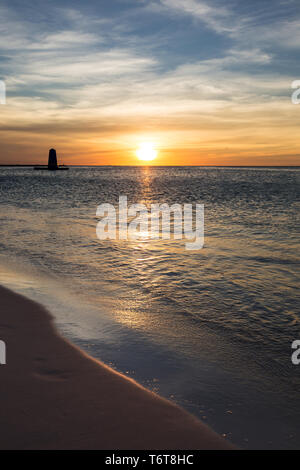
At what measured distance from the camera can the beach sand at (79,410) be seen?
3389 millimetres

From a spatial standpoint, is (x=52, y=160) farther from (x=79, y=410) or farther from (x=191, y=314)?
(x=79, y=410)

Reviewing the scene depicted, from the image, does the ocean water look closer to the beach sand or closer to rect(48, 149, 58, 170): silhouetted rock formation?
the beach sand

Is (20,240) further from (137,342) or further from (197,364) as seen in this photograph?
(197,364)

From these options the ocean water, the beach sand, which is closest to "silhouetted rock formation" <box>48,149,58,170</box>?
the ocean water

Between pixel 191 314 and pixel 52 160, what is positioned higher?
pixel 52 160

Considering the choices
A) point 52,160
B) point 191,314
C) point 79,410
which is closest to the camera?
point 79,410

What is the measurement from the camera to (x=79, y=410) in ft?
12.4

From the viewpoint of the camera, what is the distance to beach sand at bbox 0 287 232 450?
133 inches

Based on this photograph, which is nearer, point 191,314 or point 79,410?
point 79,410

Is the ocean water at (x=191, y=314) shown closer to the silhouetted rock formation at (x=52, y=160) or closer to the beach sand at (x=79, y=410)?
the beach sand at (x=79, y=410)

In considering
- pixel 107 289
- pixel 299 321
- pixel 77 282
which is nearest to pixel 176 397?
pixel 299 321

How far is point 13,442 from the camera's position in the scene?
10.8 feet

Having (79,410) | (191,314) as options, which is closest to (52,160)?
(191,314)

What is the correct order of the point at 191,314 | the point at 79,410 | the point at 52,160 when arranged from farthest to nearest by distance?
the point at 52,160 → the point at 191,314 → the point at 79,410
